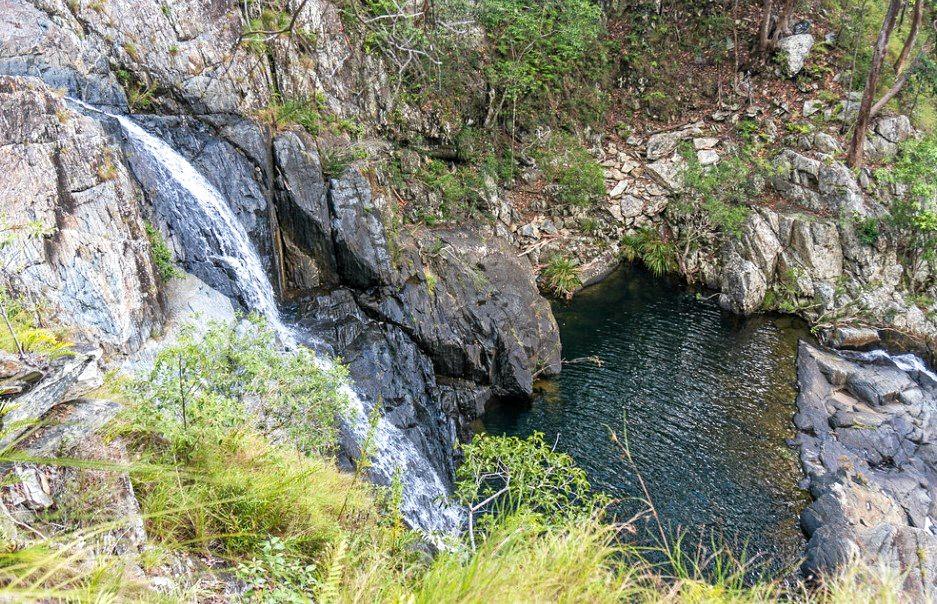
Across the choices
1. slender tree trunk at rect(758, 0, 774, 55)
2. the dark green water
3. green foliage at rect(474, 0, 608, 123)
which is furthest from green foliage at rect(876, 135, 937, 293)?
green foliage at rect(474, 0, 608, 123)

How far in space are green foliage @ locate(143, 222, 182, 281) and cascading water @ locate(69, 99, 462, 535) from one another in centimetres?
41

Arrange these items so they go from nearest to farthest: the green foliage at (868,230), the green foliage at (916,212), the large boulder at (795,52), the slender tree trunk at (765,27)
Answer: the green foliage at (916,212) < the green foliage at (868,230) < the slender tree trunk at (765,27) < the large boulder at (795,52)

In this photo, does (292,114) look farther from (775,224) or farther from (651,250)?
(775,224)

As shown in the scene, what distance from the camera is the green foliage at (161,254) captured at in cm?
942

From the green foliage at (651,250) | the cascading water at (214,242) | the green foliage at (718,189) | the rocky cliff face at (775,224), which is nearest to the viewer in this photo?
the cascading water at (214,242)

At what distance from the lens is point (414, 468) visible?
988cm

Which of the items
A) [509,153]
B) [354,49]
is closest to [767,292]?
[509,153]

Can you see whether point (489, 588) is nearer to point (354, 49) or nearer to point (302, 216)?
point (302, 216)

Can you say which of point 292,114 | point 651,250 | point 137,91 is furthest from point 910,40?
point 137,91

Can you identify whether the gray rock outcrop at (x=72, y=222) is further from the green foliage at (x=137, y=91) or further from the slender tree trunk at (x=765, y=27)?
the slender tree trunk at (x=765, y=27)

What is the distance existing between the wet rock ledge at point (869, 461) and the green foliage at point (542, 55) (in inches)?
490

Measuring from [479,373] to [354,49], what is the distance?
33.6ft

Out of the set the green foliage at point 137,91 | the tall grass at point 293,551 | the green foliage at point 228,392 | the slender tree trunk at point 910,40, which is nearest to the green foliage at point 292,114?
the green foliage at point 137,91

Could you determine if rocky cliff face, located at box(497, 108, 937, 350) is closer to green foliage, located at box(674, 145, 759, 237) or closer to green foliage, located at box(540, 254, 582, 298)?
green foliage, located at box(674, 145, 759, 237)
